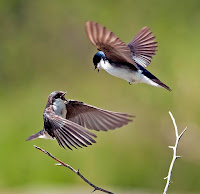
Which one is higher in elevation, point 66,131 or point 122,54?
point 122,54

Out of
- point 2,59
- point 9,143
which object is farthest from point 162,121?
point 2,59

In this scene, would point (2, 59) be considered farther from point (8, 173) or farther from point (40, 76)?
point (8, 173)

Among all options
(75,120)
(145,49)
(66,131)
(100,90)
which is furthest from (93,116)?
(100,90)

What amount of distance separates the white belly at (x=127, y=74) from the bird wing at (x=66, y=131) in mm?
242

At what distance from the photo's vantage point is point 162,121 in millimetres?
4547

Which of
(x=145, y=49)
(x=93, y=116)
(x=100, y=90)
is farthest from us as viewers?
(x=100, y=90)

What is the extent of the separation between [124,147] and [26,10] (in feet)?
6.21

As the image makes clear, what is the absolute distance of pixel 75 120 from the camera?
2385mm

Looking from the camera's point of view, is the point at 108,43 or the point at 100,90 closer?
the point at 108,43

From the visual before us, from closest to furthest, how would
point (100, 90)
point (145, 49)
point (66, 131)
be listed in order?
point (66, 131) → point (145, 49) → point (100, 90)

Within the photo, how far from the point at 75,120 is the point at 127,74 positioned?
25 cm

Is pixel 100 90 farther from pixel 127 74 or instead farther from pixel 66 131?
pixel 66 131

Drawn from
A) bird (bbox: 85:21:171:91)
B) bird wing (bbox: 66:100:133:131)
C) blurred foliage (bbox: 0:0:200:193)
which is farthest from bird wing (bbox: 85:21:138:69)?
blurred foliage (bbox: 0:0:200:193)

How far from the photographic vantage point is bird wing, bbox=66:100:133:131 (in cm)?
214
